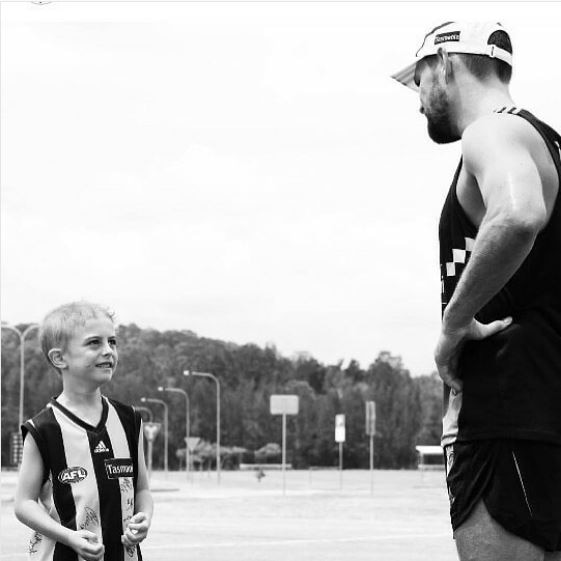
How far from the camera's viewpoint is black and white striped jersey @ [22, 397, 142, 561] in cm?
434

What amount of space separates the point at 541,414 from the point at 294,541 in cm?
1354

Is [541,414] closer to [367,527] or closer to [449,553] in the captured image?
[449,553]

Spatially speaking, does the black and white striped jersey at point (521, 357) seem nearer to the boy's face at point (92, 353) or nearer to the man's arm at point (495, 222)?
the man's arm at point (495, 222)

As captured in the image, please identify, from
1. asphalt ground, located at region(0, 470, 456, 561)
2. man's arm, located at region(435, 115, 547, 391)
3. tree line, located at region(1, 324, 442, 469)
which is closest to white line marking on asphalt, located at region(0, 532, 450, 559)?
asphalt ground, located at region(0, 470, 456, 561)

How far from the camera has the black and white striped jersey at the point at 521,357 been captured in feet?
10.9

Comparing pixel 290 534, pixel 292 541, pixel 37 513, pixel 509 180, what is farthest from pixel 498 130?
pixel 290 534

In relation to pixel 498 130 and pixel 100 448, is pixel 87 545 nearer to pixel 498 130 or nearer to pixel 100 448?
pixel 100 448

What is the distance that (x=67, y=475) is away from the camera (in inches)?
172

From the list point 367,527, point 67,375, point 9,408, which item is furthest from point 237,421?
point 67,375

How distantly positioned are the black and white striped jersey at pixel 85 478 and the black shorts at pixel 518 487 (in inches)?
53.7

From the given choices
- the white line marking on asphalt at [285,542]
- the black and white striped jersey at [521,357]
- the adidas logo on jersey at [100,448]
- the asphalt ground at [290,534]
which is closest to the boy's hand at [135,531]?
the adidas logo on jersey at [100,448]

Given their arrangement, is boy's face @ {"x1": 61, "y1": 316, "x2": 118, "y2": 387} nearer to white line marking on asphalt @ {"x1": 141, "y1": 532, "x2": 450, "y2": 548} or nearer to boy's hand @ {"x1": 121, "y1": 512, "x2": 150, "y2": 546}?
boy's hand @ {"x1": 121, "y1": 512, "x2": 150, "y2": 546}

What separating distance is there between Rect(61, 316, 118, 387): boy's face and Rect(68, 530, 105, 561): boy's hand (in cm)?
50

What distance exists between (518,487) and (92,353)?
66.7 inches
